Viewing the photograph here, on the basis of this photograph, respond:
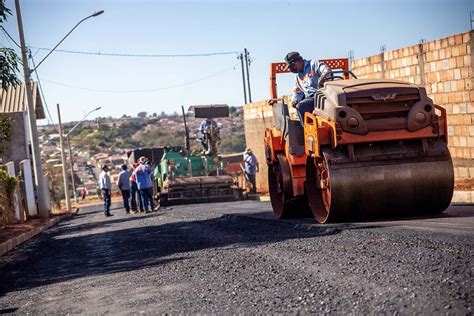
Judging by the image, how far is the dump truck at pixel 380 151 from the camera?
34.2ft

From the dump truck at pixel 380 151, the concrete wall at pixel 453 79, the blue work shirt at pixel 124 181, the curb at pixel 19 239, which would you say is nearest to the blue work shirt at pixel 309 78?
the dump truck at pixel 380 151

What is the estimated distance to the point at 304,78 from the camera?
40.1 ft

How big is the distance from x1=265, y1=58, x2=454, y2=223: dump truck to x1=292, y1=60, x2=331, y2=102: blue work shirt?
0.97 metres

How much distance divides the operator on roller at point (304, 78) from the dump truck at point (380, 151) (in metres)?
0.79

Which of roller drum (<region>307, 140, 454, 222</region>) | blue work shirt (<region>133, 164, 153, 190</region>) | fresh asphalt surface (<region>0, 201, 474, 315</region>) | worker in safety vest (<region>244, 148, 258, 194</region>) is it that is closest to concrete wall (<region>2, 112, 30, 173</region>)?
worker in safety vest (<region>244, 148, 258, 194</region>)

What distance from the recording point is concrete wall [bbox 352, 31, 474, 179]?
57.7 feet

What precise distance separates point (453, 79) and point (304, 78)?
697 cm

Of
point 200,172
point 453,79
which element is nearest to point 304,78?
point 453,79

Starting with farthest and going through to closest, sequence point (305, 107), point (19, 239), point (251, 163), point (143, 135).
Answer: point (143, 135) < point (251, 163) < point (19, 239) < point (305, 107)

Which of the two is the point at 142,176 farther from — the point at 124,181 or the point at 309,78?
the point at 309,78

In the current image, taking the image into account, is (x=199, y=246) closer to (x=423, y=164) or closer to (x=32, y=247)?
(x=423, y=164)

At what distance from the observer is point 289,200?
13.0m

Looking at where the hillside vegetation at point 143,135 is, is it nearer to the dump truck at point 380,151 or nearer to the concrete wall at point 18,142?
the concrete wall at point 18,142

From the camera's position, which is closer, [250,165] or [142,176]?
[142,176]
